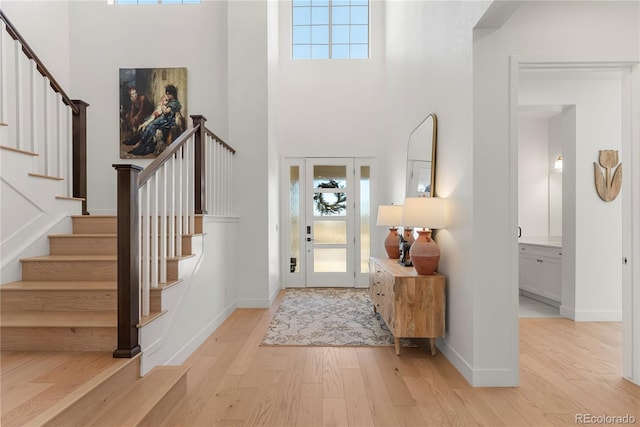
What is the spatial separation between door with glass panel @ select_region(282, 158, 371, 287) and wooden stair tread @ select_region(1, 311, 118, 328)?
395cm

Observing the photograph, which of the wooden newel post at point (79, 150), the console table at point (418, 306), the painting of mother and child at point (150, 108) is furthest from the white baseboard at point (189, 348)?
the painting of mother and child at point (150, 108)

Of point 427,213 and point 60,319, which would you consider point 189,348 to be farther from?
point 427,213

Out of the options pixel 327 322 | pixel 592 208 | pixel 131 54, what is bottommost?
pixel 327 322

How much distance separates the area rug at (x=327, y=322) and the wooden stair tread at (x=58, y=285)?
148 centimetres

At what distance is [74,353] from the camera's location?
220cm

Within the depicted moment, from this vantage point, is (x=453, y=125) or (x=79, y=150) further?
(x=79, y=150)

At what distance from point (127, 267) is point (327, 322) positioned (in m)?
2.47

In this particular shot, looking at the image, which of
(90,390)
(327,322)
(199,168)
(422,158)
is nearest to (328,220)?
(327,322)

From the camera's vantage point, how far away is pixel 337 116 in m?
6.21

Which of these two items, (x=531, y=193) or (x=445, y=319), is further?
(x=531, y=193)

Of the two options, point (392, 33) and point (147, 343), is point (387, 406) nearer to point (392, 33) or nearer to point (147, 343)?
point (147, 343)

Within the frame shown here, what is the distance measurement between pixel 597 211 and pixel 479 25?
304 centimetres

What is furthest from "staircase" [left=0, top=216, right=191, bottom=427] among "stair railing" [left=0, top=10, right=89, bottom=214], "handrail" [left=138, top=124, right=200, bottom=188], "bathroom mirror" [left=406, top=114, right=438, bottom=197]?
"bathroom mirror" [left=406, top=114, right=438, bottom=197]

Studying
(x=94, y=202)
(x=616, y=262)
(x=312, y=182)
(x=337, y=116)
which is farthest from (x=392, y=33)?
(x=94, y=202)
